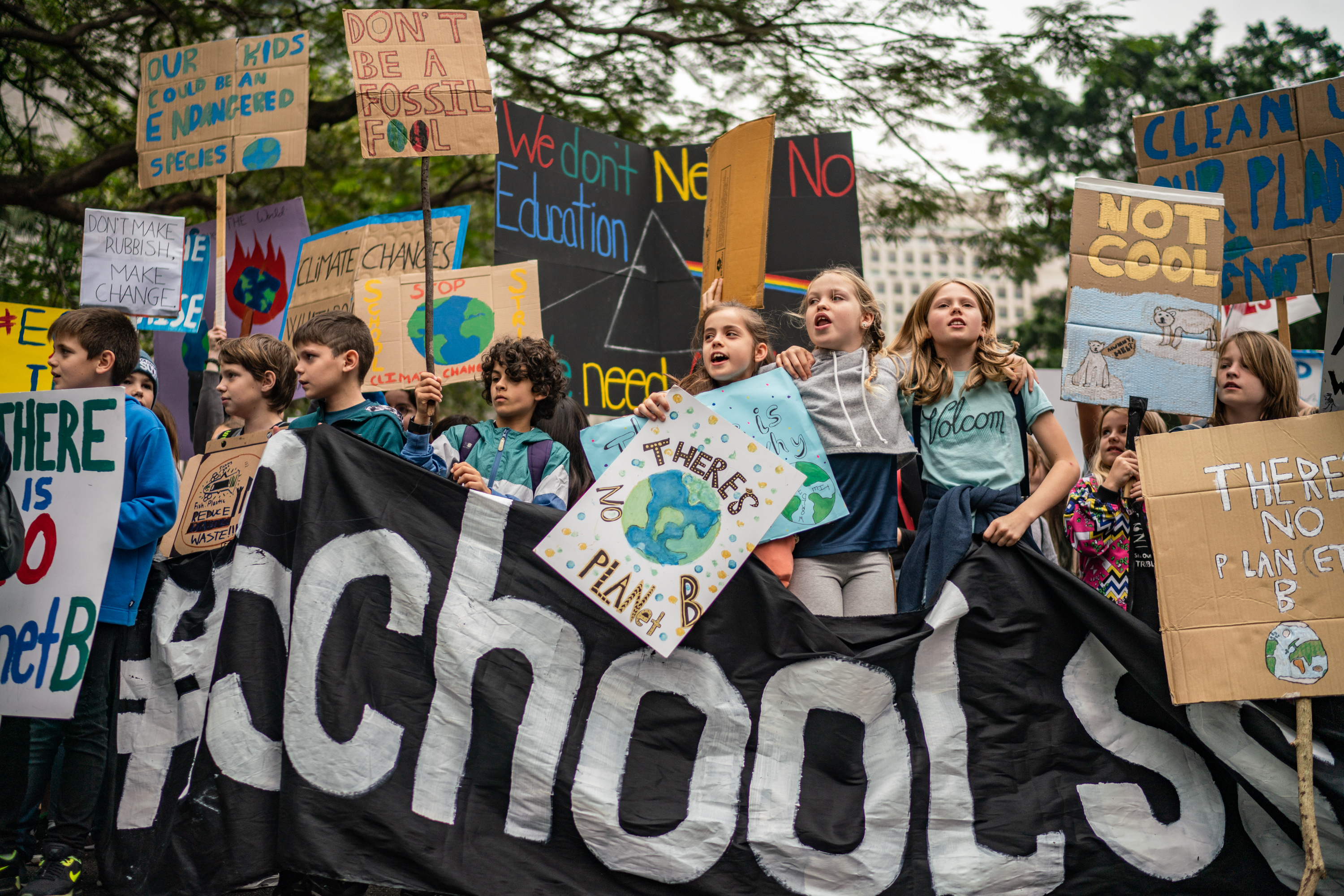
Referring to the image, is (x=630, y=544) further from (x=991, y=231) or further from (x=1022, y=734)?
(x=991, y=231)

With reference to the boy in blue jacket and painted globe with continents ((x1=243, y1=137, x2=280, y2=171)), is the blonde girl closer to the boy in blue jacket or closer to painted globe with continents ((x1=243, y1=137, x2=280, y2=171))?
the boy in blue jacket

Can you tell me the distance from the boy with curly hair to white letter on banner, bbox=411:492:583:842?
0.40m

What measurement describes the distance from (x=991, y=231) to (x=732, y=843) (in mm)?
8234

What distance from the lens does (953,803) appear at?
315 centimetres

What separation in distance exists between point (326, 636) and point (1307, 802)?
2680 mm

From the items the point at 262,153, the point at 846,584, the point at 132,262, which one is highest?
the point at 262,153

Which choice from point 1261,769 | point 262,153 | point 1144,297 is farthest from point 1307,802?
point 262,153

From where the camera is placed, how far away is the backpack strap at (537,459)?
386 centimetres

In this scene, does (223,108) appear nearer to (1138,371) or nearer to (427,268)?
(427,268)

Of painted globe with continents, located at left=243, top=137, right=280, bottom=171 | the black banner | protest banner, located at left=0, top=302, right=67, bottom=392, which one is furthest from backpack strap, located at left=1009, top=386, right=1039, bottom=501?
protest banner, located at left=0, top=302, right=67, bottom=392

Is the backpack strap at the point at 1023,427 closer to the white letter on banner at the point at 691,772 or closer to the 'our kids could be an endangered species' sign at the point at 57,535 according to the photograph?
the white letter on banner at the point at 691,772

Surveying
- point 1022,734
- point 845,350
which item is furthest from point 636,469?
point 1022,734

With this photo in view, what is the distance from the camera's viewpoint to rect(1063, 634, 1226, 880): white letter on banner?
10.2 ft

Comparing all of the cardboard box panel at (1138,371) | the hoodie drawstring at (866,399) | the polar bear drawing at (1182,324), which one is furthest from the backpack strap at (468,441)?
the polar bear drawing at (1182,324)
